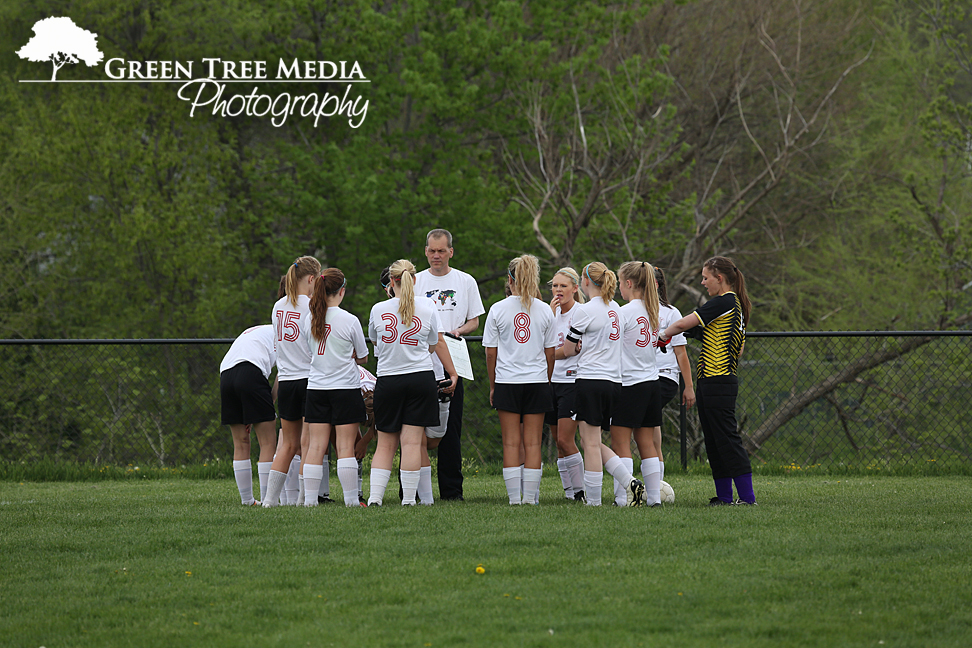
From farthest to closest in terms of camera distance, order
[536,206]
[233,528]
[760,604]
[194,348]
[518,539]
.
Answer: [536,206] → [194,348] → [233,528] → [518,539] → [760,604]

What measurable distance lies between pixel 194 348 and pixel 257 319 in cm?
734

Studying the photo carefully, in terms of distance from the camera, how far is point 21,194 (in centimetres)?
2189

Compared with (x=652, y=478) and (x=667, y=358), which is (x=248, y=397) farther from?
(x=667, y=358)

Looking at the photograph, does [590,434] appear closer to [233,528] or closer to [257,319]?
[233,528]

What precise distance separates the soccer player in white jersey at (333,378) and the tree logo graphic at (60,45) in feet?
58.2

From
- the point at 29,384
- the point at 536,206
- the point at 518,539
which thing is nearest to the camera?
the point at 518,539

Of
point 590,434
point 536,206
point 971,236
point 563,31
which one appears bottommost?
point 590,434

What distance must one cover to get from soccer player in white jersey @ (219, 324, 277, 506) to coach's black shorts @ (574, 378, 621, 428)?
8.19 ft

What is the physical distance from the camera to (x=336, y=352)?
24.9 ft

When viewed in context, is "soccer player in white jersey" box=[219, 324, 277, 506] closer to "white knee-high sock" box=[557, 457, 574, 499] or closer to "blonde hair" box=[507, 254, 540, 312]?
"blonde hair" box=[507, 254, 540, 312]

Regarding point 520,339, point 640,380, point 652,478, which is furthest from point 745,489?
point 520,339

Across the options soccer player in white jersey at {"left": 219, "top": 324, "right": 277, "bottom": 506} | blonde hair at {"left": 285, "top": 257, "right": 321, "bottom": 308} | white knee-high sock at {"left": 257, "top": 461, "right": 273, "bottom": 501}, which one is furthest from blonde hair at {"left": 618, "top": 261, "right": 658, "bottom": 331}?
white knee-high sock at {"left": 257, "top": 461, "right": 273, "bottom": 501}

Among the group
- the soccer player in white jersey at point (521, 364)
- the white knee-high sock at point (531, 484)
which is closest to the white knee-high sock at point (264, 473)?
the soccer player in white jersey at point (521, 364)

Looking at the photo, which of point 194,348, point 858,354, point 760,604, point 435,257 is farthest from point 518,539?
point 194,348
